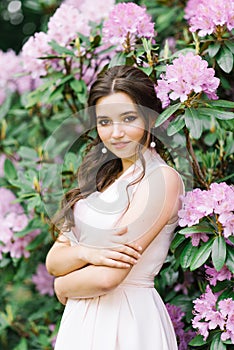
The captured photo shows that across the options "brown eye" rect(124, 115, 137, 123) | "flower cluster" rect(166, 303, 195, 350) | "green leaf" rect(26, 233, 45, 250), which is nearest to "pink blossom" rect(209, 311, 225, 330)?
"flower cluster" rect(166, 303, 195, 350)

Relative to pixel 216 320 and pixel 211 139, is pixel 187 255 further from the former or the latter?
pixel 211 139

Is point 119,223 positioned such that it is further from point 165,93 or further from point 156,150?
point 165,93

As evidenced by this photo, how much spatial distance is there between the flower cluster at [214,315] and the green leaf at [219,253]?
0.14 meters

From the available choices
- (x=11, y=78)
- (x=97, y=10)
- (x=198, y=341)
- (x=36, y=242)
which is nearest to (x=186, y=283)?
(x=198, y=341)

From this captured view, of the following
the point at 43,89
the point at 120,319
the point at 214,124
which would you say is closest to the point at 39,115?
the point at 43,89

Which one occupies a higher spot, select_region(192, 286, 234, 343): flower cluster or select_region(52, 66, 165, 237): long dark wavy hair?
select_region(52, 66, 165, 237): long dark wavy hair

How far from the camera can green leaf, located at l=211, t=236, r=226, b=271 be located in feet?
7.71

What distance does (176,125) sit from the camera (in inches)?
95.4

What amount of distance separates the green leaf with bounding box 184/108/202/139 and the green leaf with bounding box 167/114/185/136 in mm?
32

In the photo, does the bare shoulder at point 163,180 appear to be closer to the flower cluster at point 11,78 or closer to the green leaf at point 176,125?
the green leaf at point 176,125

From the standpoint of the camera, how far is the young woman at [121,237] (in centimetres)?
221

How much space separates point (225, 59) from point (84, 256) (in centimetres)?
94

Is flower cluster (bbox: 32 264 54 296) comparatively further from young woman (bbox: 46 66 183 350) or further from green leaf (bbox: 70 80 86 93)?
young woman (bbox: 46 66 183 350)

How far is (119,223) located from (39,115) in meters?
1.65
